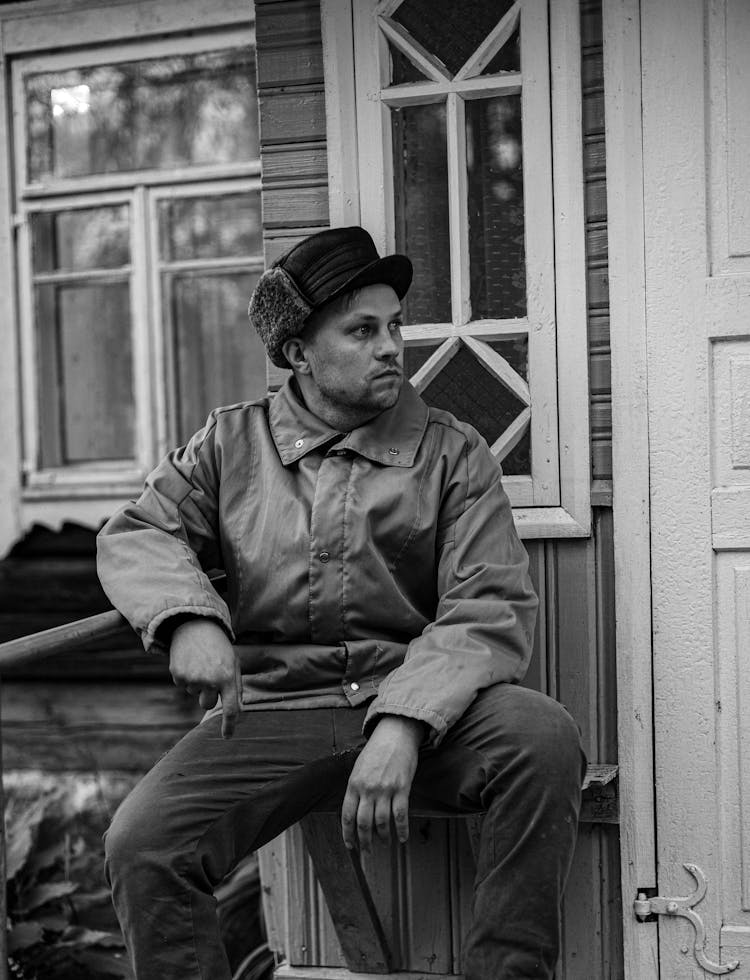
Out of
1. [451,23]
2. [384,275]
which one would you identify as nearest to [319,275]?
[384,275]

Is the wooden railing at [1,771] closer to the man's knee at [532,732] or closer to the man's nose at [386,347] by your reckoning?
the man's knee at [532,732]

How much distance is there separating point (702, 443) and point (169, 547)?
1.22 meters

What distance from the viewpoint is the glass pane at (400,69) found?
2943 millimetres

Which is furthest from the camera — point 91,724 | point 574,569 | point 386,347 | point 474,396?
point 91,724

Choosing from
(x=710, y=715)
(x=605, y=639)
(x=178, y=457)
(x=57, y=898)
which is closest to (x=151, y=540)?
(x=178, y=457)

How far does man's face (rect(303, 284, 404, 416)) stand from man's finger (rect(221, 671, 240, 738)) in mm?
686

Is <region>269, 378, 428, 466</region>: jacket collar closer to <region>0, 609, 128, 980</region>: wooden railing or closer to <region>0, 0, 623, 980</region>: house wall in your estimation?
<region>0, 0, 623, 980</region>: house wall

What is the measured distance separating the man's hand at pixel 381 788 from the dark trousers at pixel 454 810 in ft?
0.56

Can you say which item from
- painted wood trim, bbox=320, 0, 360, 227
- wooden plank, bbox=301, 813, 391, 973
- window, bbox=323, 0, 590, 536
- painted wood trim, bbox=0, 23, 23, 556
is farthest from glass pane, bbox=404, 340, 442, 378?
painted wood trim, bbox=0, 23, 23, 556

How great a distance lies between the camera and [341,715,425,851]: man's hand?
7.07ft

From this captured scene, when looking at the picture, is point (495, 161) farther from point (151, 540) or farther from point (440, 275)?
point (151, 540)

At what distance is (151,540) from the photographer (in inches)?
97.9

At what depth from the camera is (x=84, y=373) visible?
557cm

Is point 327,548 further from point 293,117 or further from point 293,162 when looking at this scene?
point 293,117
